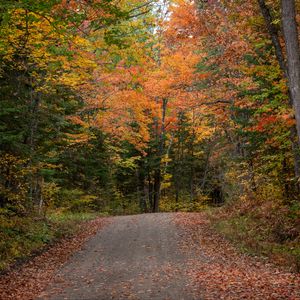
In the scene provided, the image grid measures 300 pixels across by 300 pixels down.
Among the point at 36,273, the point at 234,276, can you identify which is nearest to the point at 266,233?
the point at 234,276

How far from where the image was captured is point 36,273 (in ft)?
35.9

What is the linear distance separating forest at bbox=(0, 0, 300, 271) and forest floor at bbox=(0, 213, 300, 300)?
104 centimetres

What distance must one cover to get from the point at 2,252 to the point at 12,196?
2.78 meters

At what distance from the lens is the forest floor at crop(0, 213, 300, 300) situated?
8695mm

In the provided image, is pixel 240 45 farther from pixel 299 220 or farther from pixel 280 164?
pixel 299 220

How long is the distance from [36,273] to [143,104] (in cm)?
1900

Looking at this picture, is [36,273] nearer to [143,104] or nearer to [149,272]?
[149,272]

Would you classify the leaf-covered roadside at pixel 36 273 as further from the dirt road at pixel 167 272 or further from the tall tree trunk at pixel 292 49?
the tall tree trunk at pixel 292 49

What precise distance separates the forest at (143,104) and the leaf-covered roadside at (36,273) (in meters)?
0.58

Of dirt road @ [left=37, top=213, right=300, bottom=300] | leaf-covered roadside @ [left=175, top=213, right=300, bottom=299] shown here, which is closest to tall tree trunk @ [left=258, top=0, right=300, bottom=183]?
leaf-covered roadside @ [left=175, top=213, right=300, bottom=299]

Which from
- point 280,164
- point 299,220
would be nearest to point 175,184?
point 280,164

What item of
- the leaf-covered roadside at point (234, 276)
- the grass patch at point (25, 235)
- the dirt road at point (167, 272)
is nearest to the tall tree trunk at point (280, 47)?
the leaf-covered roadside at point (234, 276)

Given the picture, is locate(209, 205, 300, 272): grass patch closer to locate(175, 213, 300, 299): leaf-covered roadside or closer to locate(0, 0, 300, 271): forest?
locate(0, 0, 300, 271): forest

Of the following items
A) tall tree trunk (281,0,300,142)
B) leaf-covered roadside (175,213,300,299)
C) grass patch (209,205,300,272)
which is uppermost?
tall tree trunk (281,0,300,142)
